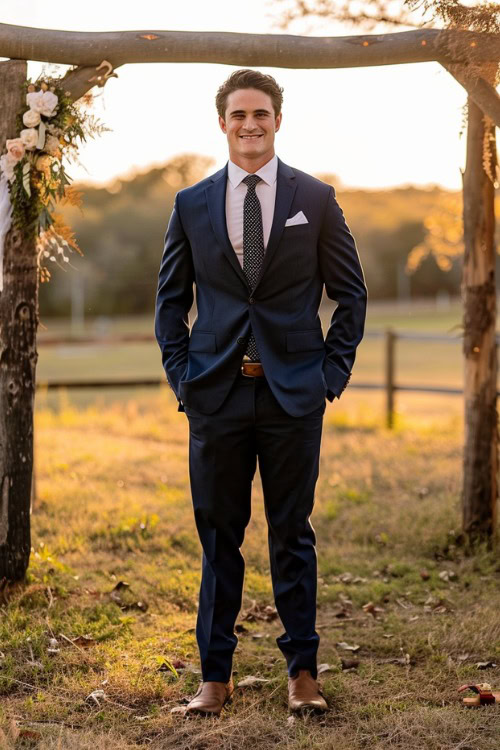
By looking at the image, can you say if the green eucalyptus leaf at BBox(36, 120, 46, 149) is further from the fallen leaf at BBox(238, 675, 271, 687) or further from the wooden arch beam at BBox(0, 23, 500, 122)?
the fallen leaf at BBox(238, 675, 271, 687)

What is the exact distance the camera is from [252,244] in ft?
11.0

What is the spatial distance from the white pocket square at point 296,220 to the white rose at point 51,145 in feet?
5.11

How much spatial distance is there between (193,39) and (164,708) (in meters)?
2.96

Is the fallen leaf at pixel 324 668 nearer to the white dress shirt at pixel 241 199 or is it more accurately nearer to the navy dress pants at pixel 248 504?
the navy dress pants at pixel 248 504

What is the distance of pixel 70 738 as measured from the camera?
10.8 ft

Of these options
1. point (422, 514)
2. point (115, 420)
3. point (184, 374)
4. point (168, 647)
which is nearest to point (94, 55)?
point (184, 374)

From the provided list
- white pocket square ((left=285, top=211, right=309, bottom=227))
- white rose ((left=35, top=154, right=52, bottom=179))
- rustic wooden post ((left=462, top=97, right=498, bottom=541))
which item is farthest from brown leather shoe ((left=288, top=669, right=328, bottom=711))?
white rose ((left=35, top=154, right=52, bottom=179))

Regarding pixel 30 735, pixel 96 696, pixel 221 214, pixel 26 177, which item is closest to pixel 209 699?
pixel 96 696

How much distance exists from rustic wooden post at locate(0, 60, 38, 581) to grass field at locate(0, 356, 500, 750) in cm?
28

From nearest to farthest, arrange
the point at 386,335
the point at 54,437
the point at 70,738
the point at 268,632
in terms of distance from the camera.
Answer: the point at 70,738 → the point at 268,632 → the point at 54,437 → the point at 386,335

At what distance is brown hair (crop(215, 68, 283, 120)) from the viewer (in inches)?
130

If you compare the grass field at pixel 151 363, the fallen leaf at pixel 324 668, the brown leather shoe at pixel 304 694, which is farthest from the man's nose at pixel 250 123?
the grass field at pixel 151 363

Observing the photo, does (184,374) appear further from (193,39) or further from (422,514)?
(422,514)

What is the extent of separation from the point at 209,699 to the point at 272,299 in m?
1.54
